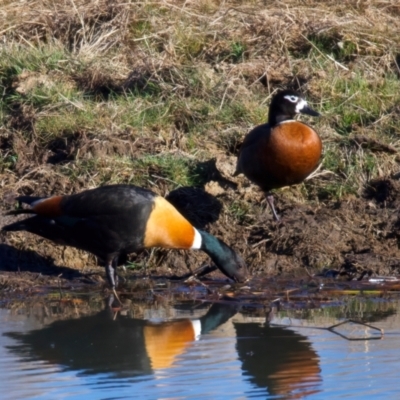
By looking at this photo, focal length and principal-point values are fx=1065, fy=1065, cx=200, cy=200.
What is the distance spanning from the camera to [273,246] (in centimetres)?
802

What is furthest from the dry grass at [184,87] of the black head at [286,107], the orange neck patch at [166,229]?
the orange neck patch at [166,229]

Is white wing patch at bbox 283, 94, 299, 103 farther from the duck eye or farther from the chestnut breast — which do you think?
the chestnut breast

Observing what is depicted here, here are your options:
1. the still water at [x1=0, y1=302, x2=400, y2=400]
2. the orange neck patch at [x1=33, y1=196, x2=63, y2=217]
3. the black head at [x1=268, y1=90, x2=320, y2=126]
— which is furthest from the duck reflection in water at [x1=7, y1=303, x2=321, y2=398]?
the black head at [x1=268, y1=90, x2=320, y2=126]

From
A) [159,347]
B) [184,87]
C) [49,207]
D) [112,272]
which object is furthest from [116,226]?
[184,87]

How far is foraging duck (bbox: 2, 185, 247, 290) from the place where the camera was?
7.48 metres

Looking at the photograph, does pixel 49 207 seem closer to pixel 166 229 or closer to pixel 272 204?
pixel 166 229

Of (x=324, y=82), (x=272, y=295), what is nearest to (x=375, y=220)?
(x=272, y=295)

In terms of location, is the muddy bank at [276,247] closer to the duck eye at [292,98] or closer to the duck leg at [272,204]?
the duck leg at [272,204]

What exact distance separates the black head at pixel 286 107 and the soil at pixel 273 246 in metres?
0.72

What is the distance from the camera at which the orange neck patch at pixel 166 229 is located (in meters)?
7.52

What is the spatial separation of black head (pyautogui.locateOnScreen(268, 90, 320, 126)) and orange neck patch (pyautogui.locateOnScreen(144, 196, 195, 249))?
1402 millimetres

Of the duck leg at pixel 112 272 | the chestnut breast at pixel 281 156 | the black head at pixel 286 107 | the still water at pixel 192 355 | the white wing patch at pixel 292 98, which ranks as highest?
the white wing patch at pixel 292 98

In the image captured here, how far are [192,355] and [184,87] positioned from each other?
4.61m

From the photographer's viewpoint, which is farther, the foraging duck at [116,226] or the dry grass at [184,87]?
the dry grass at [184,87]
